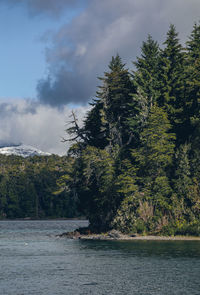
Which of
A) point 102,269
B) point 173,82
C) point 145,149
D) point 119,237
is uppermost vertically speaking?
point 173,82

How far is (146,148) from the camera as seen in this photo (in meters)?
72.4

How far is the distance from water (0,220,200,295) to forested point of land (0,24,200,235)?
385 inches

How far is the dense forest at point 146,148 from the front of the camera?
70.6 meters

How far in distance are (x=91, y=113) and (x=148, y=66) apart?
11.8 metres

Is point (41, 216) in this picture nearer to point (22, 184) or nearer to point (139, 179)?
point (22, 184)

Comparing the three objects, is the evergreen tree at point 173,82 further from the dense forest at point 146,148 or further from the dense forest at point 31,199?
the dense forest at point 31,199

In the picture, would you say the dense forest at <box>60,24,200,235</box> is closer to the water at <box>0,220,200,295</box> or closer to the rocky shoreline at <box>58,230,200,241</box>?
the rocky shoreline at <box>58,230,200,241</box>

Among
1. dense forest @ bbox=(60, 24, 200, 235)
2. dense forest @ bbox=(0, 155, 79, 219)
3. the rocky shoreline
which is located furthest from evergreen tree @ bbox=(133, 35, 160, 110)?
dense forest @ bbox=(0, 155, 79, 219)

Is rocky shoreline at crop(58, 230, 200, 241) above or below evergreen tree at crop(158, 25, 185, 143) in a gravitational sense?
below

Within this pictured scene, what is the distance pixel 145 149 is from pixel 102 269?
109 ft

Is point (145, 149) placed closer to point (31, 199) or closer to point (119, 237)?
point (119, 237)

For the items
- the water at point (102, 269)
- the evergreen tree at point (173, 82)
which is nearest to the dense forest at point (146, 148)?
the evergreen tree at point (173, 82)

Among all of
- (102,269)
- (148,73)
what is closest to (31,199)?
(148,73)

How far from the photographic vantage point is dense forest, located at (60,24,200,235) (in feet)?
232
